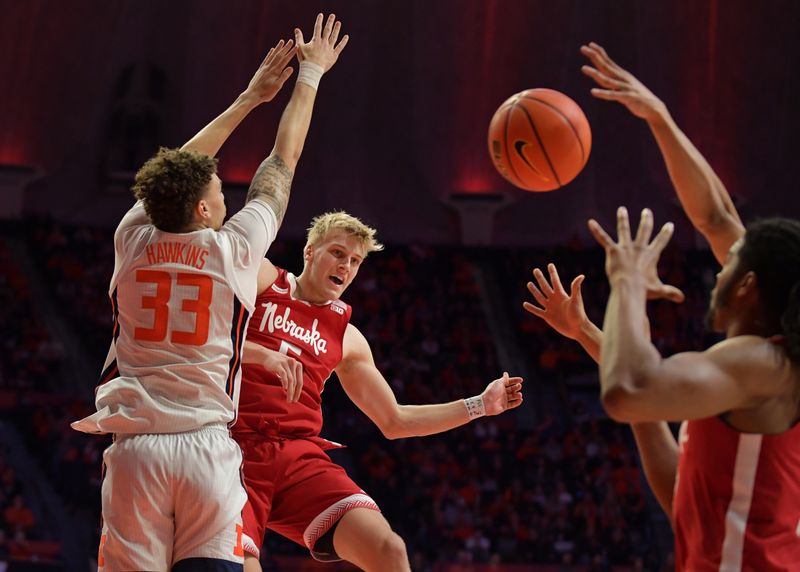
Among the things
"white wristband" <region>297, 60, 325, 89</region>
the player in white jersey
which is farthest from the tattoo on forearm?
"white wristband" <region>297, 60, 325, 89</region>

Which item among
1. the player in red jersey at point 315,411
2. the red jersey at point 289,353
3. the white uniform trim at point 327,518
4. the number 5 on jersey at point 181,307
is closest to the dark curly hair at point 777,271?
the number 5 on jersey at point 181,307

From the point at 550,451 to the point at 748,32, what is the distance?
30.1 ft

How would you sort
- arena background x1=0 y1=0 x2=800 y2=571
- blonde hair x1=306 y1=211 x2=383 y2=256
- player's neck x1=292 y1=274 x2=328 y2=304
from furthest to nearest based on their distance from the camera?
arena background x1=0 y1=0 x2=800 y2=571 → blonde hair x1=306 y1=211 x2=383 y2=256 → player's neck x1=292 y1=274 x2=328 y2=304

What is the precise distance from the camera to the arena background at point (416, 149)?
54.2 feet

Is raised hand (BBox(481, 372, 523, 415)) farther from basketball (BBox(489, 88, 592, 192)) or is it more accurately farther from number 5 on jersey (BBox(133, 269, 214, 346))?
number 5 on jersey (BBox(133, 269, 214, 346))

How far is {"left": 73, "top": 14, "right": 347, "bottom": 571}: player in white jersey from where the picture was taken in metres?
3.28

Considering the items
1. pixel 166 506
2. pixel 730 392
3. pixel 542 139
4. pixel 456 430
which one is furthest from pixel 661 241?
pixel 456 430

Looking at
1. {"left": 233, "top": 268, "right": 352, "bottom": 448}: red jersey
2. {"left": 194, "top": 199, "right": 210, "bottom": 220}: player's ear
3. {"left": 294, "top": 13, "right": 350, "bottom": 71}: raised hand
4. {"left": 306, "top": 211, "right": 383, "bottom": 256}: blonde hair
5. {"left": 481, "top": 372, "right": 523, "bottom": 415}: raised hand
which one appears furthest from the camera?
{"left": 306, "top": 211, "right": 383, "bottom": 256}: blonde hair

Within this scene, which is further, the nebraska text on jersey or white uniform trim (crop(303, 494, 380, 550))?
the nebraska text on jersey

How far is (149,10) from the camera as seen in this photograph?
18.7 meters

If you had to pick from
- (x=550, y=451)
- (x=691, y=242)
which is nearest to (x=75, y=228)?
(x=550, y=451)

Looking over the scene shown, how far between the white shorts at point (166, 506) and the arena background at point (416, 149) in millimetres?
11865

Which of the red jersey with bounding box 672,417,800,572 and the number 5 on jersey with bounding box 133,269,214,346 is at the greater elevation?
the number 5 on jersey with bounding box 133,269,214,346

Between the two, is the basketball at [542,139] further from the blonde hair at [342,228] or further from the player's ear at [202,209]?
the player's ear at [202,209]
